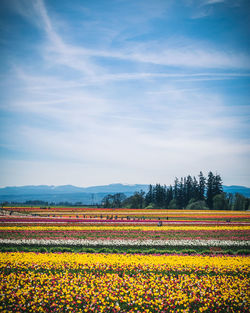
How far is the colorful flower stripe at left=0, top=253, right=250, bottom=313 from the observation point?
7.46 meters

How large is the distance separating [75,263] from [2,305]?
4.55 meters

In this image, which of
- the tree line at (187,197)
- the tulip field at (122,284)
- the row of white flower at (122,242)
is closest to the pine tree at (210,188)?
the tree line at (187,197)

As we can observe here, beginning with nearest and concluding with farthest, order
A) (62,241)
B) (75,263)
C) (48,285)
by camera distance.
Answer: (48,285) → (75,263) → (62,241)

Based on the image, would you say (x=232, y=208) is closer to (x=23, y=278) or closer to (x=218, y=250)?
(x=218, y=250)

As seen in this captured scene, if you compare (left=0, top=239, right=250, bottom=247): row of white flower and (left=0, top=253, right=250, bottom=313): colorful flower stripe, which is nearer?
(left=0, top=253, right=250, bottom=313): colorful flower stripe

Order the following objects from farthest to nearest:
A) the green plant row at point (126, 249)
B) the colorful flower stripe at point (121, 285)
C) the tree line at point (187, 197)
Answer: the tree line at point (187, 197) < the green plant row at point (126, 249) < the colorful flower stripe at point (121, 285)

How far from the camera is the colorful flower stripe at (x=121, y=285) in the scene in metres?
7.46

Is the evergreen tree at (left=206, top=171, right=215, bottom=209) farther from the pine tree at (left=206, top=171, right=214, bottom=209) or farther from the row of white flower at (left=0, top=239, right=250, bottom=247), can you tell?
the row of white flower at (left=0, top=239, right=250, bottom=247)

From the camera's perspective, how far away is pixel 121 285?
8961 mm

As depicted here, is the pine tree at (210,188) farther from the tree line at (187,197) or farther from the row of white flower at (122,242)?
the row of white flower at (122,242)

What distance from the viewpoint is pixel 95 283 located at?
29.2 ft

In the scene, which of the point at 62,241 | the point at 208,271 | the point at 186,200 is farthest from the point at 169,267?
the point at 186,200

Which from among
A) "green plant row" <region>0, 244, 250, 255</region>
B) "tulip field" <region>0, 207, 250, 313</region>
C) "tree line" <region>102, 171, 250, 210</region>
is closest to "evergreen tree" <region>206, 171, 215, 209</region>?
"tree line" <region>102, 171, 250, 210</region>

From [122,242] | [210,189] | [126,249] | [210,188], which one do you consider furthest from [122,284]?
[210,188]
